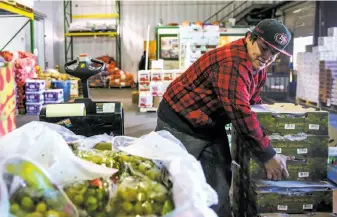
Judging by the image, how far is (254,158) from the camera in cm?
224

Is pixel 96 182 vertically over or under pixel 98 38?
under

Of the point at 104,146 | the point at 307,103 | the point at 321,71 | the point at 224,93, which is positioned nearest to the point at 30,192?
the point at 104,146

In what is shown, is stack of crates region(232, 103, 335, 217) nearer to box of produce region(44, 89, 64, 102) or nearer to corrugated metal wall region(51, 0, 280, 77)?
box of produce region(44, 89, 64, 102)

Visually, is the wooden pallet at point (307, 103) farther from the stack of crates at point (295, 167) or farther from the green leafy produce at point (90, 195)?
the green leafy produce at point (90, 195)

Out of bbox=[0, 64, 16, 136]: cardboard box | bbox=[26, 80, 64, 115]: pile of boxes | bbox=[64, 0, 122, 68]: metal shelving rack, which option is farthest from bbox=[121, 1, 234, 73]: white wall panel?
bbox=[0, 64, 16, 136]: cardboard box

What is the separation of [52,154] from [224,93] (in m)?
1.08

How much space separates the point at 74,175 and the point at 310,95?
863cm

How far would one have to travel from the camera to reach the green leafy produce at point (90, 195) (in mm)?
1112

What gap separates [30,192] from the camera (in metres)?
1.07

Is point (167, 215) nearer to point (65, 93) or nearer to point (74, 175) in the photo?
point (74, 175)

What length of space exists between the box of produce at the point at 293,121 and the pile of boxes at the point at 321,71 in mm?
6295

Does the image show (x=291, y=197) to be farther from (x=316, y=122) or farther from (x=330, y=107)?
(x=330, y=107)

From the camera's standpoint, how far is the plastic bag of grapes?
3.44 ft

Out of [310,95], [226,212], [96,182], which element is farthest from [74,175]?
[310,95]
